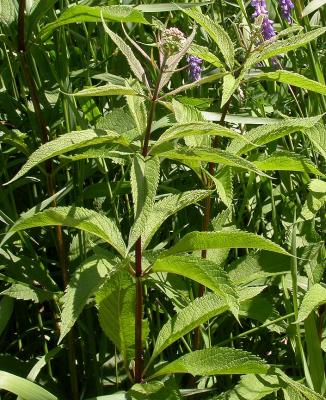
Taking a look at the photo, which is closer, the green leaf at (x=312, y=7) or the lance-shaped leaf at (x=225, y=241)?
the lance-shaped leaf at (x=225, y=241)

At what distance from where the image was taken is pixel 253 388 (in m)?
1.23

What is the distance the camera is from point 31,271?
1351 millimetres

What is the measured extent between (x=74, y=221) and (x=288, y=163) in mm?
378

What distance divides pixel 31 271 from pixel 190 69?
0.53 meters

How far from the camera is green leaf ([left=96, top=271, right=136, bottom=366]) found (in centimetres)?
110

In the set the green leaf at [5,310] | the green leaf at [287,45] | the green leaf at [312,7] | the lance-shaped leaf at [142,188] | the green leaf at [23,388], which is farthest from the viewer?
the green leaf at [312,7]

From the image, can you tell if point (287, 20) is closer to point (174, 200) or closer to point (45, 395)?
point (174, 200)

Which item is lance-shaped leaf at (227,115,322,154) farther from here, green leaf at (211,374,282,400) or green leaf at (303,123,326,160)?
green leaf at (211,374,282,400)

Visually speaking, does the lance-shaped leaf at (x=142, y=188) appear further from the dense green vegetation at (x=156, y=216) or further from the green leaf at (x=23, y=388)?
the green leaf at (x=23, y=388)

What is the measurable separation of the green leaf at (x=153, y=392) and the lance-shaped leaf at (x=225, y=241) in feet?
0.69

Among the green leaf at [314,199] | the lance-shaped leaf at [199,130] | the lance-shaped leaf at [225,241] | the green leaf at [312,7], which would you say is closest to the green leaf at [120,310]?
the lance-shaped leaf at [225,241]

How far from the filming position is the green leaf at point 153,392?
1101 mm

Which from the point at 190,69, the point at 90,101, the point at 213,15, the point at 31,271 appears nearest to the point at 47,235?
the point at 31,271

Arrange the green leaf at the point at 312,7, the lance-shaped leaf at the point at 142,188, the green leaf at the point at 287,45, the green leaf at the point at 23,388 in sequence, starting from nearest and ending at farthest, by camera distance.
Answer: the lance-shaped leaf at the point at 142,188 → the green leaf at the point at 23,388 → the green leaf at the point at 287,45 → the green leaf at the point at 312,7
